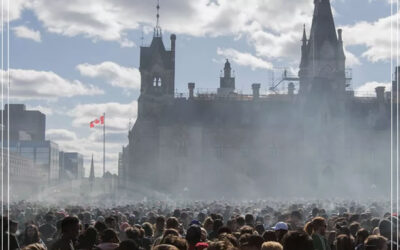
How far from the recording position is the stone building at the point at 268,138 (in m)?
76.2

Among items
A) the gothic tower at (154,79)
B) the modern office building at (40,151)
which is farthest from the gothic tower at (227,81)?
the modern office building at (40,151)

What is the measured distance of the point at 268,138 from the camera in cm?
8025

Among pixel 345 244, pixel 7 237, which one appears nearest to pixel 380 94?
pixel 345 244

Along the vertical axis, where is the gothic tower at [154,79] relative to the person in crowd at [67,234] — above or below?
above

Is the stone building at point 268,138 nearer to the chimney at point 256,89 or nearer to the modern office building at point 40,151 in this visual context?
the chimney at point 256,89

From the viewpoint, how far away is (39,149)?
6688 inches

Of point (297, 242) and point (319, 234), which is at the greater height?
point (297, 242)

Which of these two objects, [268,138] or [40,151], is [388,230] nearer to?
[268,138]

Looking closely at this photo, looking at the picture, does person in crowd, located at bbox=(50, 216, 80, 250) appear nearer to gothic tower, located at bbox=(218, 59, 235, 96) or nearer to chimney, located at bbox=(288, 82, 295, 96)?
chimney, located at bbox=(288, 82, 295, 96)

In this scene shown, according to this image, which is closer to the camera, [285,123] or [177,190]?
[177,190]

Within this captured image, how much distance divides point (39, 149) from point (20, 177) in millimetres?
72566

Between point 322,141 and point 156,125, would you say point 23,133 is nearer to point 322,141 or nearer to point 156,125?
point 156,125

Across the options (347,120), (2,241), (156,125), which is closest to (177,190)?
(156,125)

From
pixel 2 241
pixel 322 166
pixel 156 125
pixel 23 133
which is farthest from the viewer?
pixel 23 133
